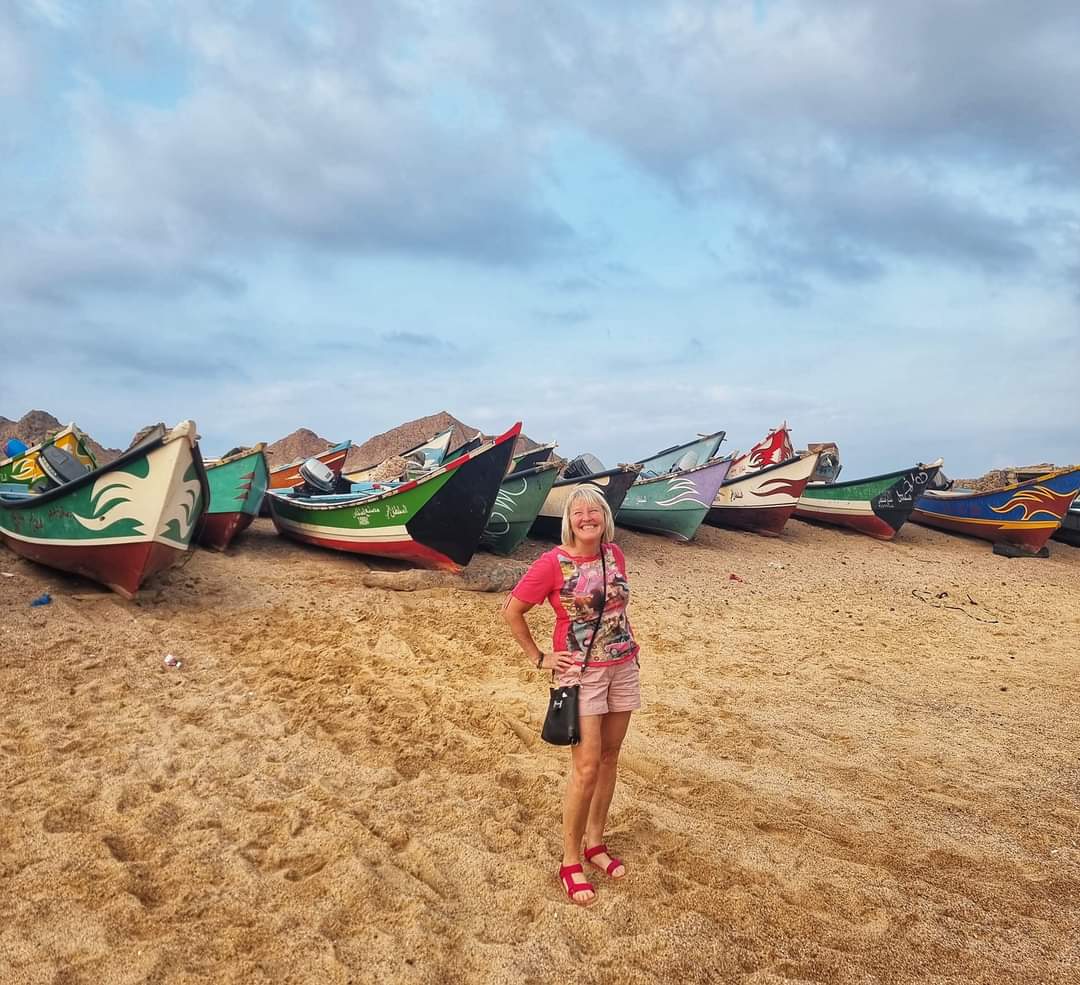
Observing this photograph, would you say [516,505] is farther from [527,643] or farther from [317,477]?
[527,643]

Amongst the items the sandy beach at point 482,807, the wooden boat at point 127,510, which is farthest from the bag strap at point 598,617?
the wooden boat at point 127,510

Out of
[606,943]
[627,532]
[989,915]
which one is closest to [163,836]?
[606,943]

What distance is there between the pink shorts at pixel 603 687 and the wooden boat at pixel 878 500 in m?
14.6

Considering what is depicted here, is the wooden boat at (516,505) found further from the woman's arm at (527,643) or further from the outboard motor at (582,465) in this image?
the woman's arm at (527,643)

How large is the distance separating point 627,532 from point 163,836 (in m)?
11.6

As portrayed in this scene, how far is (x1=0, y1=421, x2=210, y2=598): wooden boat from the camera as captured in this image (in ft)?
23.7

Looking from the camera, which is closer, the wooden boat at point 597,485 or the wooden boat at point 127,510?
the wooden boat at point 127,510

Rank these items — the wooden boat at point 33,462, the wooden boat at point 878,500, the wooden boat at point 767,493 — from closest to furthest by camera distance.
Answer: the wooden boat at point 33,462 < the wooden boat at point 767,493 < the wooden boat at point 878,500

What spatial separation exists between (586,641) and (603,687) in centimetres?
20

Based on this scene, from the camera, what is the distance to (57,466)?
373 inches

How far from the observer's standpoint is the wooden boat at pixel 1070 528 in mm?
17422

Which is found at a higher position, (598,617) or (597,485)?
(597,485)


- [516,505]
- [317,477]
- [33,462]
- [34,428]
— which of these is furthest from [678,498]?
[34,428]

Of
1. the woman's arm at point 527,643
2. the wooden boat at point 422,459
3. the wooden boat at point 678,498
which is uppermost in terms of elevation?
the wooden boat at point 422,459
